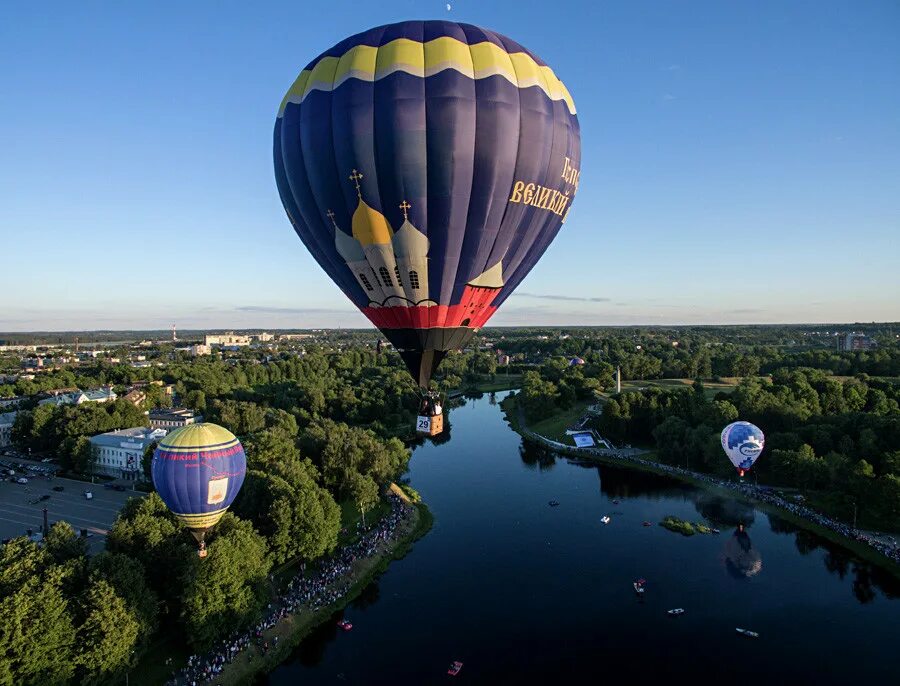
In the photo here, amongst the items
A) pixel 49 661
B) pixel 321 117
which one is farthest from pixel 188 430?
pixel 321 117

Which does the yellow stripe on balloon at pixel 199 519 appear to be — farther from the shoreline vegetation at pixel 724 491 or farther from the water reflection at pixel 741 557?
the shoreline vegetation at pixel 724 491

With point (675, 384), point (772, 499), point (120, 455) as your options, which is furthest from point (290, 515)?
point (675, 384)

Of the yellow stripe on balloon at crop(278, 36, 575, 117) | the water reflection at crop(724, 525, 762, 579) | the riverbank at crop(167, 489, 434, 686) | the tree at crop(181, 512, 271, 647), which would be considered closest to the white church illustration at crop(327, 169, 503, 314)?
the yellow stripe on balloon at crop(278, 36, 575, 117)

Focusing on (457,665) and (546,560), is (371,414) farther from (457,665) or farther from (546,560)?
(457,665)

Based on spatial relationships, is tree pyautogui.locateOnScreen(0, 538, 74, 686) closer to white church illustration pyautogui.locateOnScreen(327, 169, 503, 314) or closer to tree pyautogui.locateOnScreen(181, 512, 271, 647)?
tree pyautogui.locateOnScreen(181, 512, 271, 647)

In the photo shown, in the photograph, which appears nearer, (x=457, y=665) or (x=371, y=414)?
(x=457, y=665)
